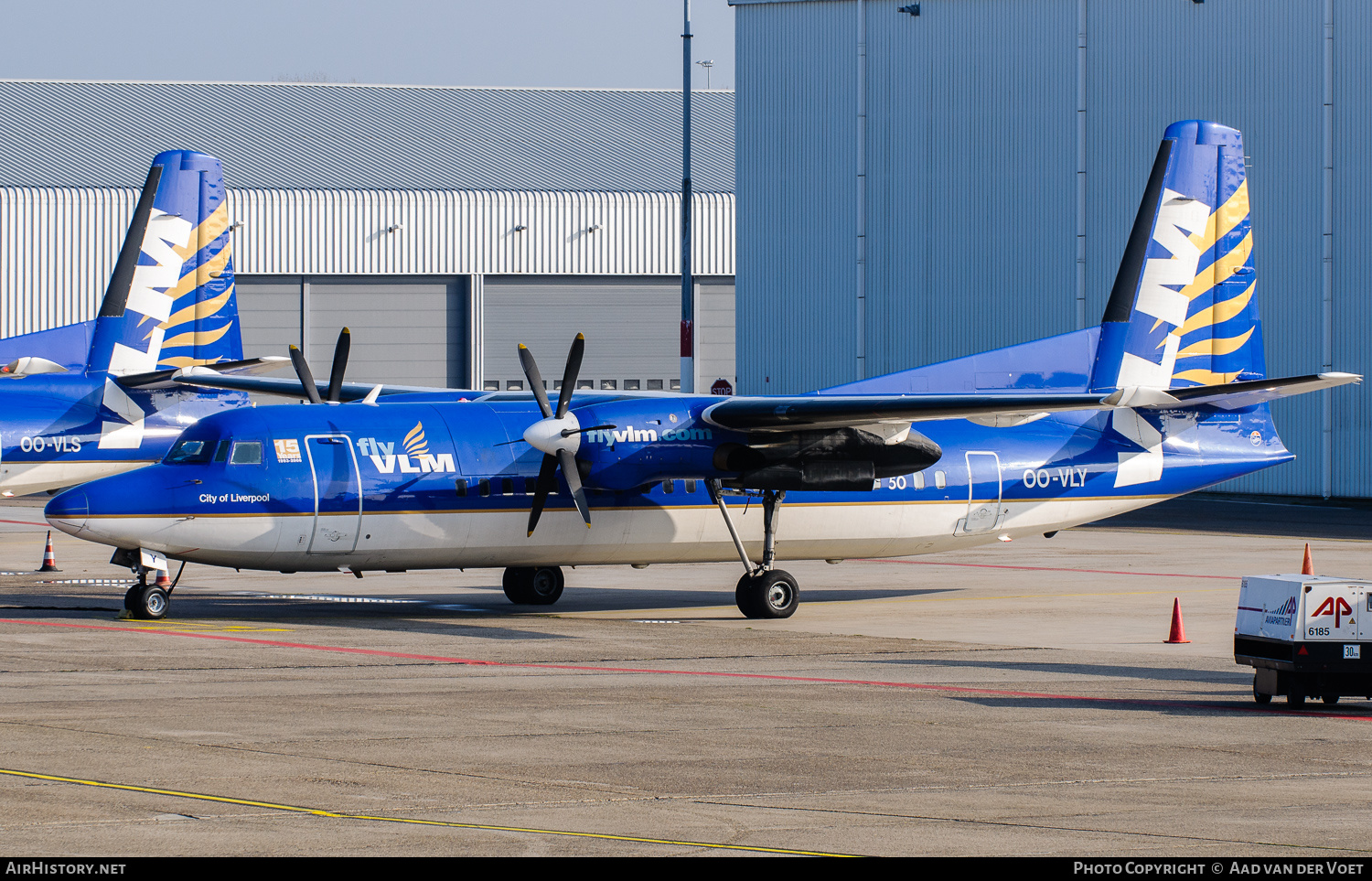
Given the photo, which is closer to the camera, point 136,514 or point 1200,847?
point 1200,847

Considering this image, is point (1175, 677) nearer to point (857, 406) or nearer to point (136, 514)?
point (857, 406)

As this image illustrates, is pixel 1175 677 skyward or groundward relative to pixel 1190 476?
groundward

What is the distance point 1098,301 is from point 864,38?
1178cm

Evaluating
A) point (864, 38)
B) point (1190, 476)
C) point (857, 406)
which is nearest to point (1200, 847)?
point (857, 406)

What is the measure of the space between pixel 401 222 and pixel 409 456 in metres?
46.7

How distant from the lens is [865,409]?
22078 mm

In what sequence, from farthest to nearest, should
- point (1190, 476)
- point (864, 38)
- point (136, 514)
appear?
point (864, 38)
point (1190, 476)
point (136, 514)

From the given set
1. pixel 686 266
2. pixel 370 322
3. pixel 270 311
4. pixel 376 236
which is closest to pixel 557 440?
pixel 686 266

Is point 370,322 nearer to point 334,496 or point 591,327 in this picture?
point 591,327

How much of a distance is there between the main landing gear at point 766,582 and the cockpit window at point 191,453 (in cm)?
668

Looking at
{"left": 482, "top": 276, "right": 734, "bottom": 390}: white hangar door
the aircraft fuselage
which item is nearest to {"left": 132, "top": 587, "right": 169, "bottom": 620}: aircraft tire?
the aircraft fuselage

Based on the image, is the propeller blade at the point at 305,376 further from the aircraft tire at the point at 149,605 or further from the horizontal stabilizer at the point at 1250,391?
the horizontal stabilizer at the point at 1250,391

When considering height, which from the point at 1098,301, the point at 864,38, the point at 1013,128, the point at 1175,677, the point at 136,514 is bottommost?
the point at 1175,677

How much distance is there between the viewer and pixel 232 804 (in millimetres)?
10938
